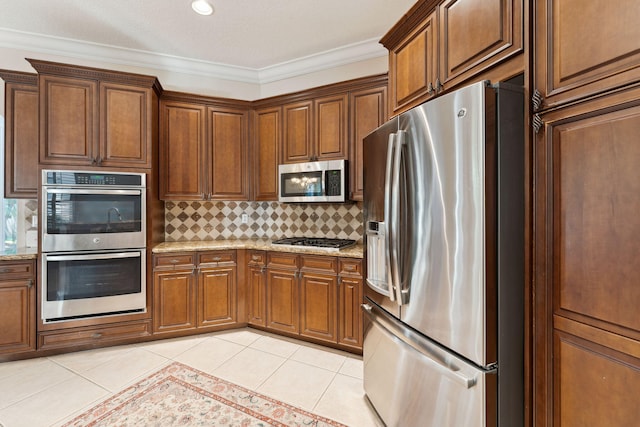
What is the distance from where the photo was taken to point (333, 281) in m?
2.73

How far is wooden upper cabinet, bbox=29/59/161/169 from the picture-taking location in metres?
2.62

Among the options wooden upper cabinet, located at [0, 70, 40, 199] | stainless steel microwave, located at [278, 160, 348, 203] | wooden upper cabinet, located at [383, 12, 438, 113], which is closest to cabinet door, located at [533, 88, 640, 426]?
wooden upper cabinet, located at [383, 12, 438, 113]

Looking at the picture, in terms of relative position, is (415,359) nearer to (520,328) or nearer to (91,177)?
(520,328)

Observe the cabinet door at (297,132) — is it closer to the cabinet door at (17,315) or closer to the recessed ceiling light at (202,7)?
the recessed ceiling light at (202,7)

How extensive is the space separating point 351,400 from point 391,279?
1.07 meters

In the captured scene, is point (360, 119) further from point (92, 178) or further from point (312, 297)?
point (92, 178)

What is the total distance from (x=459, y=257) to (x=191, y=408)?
195cm

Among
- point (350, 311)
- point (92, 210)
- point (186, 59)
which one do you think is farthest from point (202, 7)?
point (350, 311)

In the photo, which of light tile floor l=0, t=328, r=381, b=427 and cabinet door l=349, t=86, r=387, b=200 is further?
cabinet door l=349, t=86, r=387, b=200

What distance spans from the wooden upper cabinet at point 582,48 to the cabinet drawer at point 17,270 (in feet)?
12.3

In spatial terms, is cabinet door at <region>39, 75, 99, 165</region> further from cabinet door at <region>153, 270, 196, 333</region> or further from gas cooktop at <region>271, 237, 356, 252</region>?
gas cooktop at <region>271, 237, 356, 252</region>

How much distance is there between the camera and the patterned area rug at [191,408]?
1.84m

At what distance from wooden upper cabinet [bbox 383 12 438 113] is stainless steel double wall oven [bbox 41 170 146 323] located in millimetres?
2439

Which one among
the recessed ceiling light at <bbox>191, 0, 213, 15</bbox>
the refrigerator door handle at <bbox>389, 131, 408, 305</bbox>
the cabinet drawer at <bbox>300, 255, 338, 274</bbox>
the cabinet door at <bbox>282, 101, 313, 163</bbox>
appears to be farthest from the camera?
the cabinet door at <bbox>282, 101, 313, 163</bbox>
